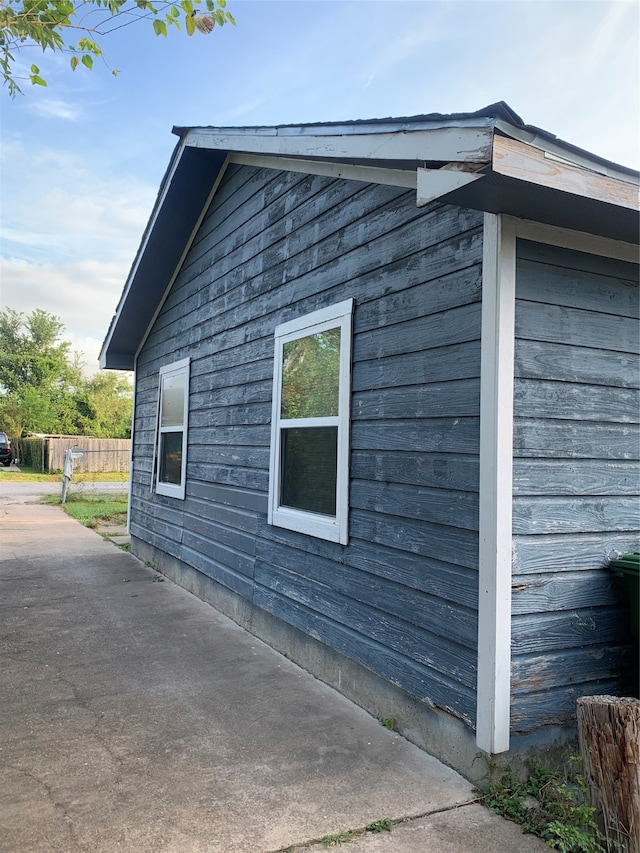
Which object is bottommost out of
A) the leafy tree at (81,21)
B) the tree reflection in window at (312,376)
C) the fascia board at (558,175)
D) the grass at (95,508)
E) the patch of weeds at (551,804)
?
the grass at (95,508)

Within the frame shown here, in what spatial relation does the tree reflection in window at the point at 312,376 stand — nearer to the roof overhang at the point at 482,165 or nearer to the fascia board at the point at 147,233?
the roof overhang at the point at 482,165

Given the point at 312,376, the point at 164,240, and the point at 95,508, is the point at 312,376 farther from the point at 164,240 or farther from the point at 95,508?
the point at 95,508

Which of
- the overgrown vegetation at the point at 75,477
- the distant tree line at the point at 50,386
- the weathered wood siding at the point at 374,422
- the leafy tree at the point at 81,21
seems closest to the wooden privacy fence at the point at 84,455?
the overgrown vegetation at the point at 75,477

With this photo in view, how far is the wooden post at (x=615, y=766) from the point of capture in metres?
1.96

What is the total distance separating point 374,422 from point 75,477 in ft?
72.8

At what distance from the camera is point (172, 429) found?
7.07 m

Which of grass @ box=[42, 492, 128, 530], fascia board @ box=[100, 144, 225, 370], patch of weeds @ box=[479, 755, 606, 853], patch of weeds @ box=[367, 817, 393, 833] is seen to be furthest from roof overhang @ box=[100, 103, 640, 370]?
grass @ box=[42, 492, 128, 530]

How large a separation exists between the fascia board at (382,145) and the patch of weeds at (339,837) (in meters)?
2.50

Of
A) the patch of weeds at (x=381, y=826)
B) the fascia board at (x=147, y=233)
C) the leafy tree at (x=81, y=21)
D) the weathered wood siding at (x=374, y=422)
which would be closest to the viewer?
the patch of weeds at (x=381, y=826)

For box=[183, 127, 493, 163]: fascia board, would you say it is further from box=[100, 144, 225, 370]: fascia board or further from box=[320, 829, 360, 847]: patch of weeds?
box=[320, 829, 360, 847]: patch of weeds

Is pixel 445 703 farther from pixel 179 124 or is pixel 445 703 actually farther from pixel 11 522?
pixel 11 522

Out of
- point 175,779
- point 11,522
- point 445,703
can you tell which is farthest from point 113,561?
point 445,703

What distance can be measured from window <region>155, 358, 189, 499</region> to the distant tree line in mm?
31988

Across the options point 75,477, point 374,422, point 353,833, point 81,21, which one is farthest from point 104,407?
point 353,833
